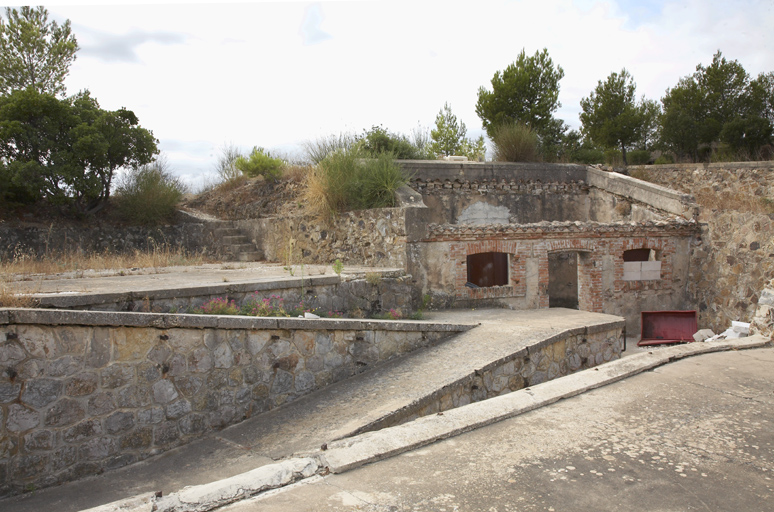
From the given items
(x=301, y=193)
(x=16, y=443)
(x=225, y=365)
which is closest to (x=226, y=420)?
(x=225, y=365)

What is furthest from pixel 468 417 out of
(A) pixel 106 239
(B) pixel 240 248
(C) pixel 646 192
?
(C) pixel 646 192

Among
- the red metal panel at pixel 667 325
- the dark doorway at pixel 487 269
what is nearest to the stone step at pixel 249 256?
the dark doorway at pixel 487 269

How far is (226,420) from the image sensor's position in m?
5.88

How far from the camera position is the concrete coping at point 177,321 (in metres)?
4.80

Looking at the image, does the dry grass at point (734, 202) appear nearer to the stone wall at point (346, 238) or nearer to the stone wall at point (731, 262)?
the stone wall at point (731, 262)

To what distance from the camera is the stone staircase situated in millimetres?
13711

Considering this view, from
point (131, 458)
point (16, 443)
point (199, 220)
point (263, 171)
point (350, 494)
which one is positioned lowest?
point (131, 458)

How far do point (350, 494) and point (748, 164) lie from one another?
A: 20066 mm

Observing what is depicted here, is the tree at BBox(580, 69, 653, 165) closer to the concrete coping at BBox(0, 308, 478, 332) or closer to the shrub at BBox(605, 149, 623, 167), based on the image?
the shrub at BBox(605, 149, 623, 167)

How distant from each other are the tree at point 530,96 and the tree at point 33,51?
18247mm

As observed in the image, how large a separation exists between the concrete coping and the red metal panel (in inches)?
300

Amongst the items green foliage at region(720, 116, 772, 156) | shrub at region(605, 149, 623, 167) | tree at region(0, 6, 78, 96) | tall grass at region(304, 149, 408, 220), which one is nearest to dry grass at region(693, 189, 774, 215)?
green foliage at region(720, 116, 772, 156)

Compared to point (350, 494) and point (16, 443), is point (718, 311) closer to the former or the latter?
point (350, 494)

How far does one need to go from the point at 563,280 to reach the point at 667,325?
11.1 feet
